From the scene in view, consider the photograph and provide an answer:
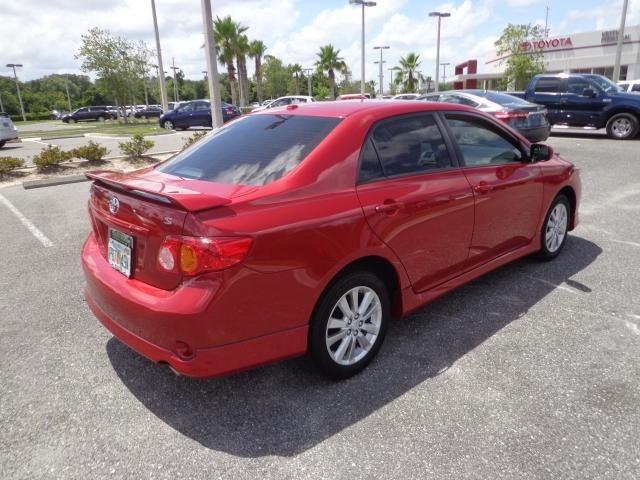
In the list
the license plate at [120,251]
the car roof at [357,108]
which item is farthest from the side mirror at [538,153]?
the license plate at [120,251]

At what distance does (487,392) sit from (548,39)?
5122 cm

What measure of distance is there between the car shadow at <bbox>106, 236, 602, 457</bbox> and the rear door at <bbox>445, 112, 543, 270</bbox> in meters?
0.48

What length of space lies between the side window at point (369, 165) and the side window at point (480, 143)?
2.93 feet

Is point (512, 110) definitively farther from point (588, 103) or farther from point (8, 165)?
point (8, 165)

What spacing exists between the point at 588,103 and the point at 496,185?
42.5 feet

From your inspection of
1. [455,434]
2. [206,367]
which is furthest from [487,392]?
[206,367]

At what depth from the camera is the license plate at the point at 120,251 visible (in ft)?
8.70

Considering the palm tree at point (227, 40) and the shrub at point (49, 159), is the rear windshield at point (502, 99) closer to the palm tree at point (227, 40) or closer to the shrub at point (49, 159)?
the shrub at point (49, 159)

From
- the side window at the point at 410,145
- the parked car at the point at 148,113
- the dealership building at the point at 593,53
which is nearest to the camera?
the side window at the point at 410,145

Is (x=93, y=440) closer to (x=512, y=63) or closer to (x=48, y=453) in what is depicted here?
(x=48, y=453)

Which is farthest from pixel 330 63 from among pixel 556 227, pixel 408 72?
pixel 556 227

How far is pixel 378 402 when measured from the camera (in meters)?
2.78

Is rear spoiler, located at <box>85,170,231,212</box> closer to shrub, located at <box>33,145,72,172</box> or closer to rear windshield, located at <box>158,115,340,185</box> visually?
rear windshield, located at <box>158,115,340,185</box>

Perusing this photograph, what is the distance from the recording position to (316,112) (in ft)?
10.7
